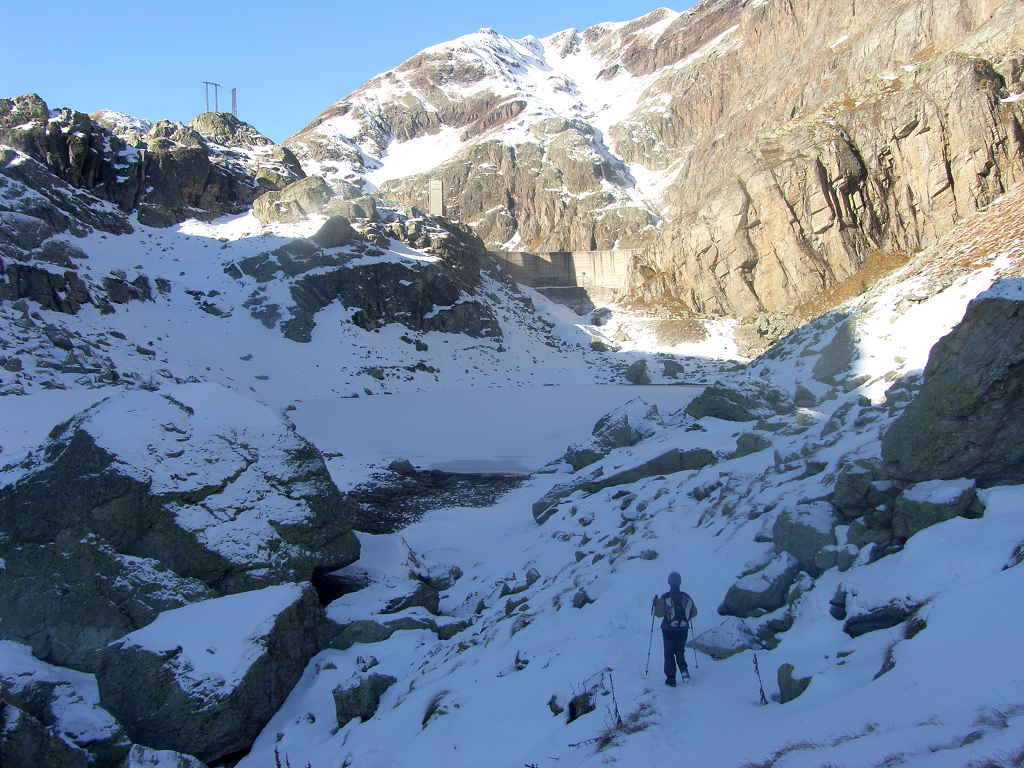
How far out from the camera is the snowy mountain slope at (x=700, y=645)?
3.56m

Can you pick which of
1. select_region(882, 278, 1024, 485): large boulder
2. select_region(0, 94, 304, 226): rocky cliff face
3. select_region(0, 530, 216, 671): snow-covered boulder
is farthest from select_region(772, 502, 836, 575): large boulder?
select_region(0, 94, 304, 226): rocky cliff face

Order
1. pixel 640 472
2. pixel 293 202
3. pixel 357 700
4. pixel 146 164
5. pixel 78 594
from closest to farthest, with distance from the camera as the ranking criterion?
pixel 357 700
pixel 78 594
pixel 640 472
pixel 293 202
pixel 146 164

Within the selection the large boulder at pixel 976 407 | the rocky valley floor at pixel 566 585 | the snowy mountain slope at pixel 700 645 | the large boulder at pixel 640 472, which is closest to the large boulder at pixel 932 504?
the rocky valley floor at pixel 566 585

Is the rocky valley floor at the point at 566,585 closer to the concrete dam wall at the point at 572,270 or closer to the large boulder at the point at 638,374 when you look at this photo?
the large boulder at the point at 638,374

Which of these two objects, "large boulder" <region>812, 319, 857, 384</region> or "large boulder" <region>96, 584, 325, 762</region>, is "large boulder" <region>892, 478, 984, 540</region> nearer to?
"large boulder" <region>96, 584, 325, 762</region>

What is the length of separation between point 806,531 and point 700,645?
5.57 feet

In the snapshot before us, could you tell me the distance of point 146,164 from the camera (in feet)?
161

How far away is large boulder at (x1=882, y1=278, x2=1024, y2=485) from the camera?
18.1ft

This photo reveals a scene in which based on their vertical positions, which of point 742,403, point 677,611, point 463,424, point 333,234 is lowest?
point 677,611

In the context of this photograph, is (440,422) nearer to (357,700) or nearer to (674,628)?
(357,700)

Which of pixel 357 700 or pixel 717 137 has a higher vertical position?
pixel 717 137

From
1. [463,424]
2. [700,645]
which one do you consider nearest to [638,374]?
[463,424]

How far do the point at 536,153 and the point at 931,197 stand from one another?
49.9 meters

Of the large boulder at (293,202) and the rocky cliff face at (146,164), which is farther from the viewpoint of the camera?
the large boulder at (293,202)
